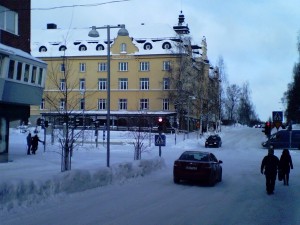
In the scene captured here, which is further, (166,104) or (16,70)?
(166,104)

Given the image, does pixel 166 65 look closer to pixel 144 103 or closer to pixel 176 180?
pixel 144 103

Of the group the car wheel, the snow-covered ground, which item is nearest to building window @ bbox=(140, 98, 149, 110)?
the snow-covered ground

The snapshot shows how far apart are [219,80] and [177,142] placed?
30.9 m

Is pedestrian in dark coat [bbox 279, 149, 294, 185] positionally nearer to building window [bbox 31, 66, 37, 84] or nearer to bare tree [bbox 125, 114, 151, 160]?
bare tree [bbox 125, 114, 151, 160]

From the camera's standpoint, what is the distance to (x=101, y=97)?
82875 millimetres

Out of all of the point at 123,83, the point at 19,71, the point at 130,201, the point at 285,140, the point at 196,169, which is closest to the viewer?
the point at 130,201

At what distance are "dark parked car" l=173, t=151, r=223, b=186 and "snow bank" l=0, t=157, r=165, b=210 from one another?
2382 millimetres

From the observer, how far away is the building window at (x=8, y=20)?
30717 millimetres

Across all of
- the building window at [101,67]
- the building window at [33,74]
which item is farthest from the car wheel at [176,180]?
the building window at [101,67]

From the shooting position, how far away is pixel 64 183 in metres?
15.5

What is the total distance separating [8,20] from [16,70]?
441 centimetres

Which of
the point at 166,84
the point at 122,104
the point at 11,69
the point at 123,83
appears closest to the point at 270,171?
the point at 11,69

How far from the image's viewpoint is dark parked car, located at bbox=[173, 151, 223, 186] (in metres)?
20.2

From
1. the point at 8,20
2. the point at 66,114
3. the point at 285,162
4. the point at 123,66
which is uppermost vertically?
the point at 123,66
